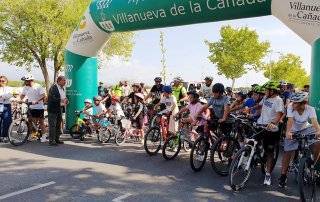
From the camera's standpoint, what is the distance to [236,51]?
4597cm

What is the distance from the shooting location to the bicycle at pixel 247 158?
696 centimetres

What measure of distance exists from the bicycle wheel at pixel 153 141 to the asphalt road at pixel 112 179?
0.70 feet

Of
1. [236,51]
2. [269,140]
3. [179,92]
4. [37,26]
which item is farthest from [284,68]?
[269,140]

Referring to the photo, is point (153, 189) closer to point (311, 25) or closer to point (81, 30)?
point (311, 25)

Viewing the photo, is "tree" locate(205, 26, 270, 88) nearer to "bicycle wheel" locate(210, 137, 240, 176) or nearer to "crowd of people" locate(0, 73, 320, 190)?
"crowd of people" locate(0, 73, 320, 190)

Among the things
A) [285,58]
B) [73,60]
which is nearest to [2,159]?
[73,60]

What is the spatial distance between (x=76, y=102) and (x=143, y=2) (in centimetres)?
453

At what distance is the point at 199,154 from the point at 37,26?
2849 centimetres

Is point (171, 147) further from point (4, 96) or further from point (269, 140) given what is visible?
point (4, 96)

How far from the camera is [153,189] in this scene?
708 cm

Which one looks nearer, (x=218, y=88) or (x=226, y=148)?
(x=226, y=148)

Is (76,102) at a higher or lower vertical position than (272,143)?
higher

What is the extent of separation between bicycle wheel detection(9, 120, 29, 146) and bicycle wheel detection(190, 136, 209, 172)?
17.8 ft

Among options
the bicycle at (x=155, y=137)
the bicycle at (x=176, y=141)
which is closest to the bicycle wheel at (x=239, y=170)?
the bicycle at (x=176, y=141)
